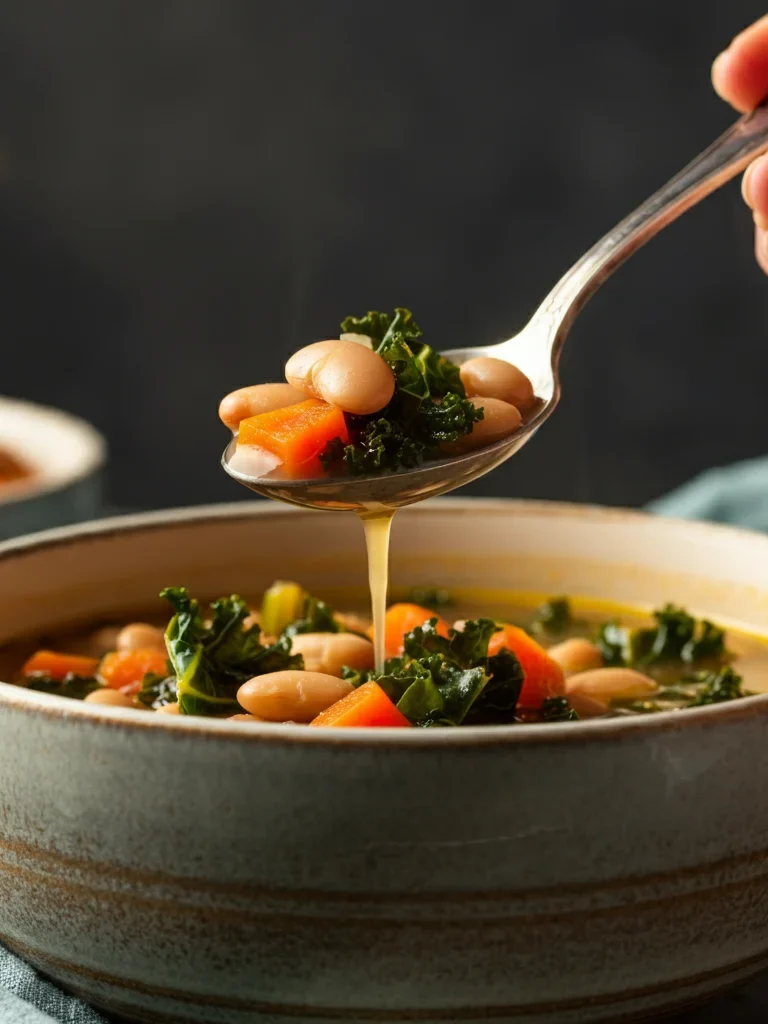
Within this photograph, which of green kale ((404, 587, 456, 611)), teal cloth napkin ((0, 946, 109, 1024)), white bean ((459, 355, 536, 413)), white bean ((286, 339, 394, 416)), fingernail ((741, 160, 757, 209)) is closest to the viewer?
teal cloth napkin ((0, 946, 109, 1024))

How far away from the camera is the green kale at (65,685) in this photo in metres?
2.10

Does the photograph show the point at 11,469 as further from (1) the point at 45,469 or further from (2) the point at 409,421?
(2) the point at 409,421

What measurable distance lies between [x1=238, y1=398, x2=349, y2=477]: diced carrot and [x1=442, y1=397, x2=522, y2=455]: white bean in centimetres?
15

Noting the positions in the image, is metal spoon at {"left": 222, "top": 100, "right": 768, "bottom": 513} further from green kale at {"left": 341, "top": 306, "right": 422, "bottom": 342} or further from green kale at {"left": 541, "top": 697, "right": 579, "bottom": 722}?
green kale at {"left": 541, "top": 697, "right": 579, "bottom": 722}

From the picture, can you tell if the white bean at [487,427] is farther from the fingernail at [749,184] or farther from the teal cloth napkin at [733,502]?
the teal cloth napkin at [733,502]

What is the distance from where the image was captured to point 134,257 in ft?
23.5

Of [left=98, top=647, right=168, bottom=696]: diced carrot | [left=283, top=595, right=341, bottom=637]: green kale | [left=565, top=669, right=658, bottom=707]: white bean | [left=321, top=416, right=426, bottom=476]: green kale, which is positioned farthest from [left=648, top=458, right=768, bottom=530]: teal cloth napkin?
[left=321, top=416, right=426, bottom=476]: green kale

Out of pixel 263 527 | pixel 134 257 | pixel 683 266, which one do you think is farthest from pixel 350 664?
pixel 134 257

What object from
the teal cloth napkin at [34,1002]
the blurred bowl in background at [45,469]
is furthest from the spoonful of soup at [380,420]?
the blurred bowl in background at [45,469]

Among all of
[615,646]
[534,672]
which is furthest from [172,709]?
[615,646]

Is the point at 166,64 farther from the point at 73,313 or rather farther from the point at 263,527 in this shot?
the point at 263,527

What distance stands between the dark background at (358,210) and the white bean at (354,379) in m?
5.00

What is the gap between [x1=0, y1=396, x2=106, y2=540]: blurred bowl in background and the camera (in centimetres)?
277

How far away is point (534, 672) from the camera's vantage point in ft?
6.37
